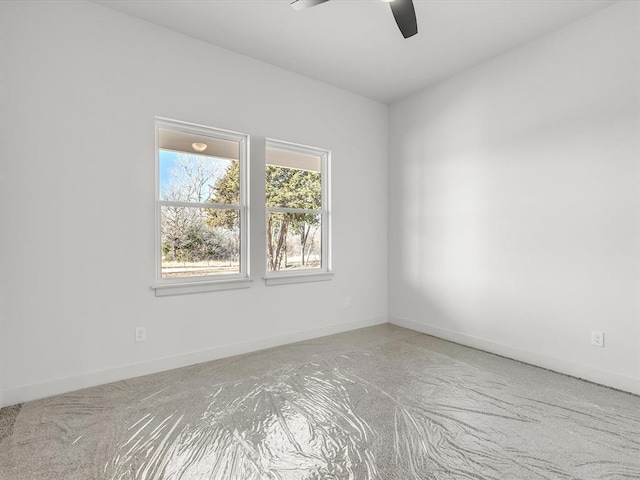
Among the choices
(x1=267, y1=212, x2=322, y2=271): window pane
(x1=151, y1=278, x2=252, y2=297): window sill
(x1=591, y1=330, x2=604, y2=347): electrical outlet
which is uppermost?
(x1=267, y1=212, x2=322, y2=271): window pane

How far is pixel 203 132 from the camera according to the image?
129 inches

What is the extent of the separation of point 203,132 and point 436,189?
2655 millimetres

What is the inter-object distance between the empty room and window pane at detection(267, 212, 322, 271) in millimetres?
35

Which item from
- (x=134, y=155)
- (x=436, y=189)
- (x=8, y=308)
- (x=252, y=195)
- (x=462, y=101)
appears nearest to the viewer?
(x=8, y=308)

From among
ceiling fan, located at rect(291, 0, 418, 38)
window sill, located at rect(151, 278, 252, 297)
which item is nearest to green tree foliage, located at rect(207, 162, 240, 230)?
window sill, located at rect(151, 278, 252, 297)

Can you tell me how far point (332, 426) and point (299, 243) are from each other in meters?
2.21

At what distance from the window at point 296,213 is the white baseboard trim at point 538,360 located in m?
1.45

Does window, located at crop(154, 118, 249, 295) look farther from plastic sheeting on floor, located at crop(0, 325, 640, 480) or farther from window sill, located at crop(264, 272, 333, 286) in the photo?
plastic sheeting on floor, located at crop(0, 325, 640, 480)

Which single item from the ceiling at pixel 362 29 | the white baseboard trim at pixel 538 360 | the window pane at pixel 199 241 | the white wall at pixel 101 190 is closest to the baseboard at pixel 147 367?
the white wall at pixel 101 190

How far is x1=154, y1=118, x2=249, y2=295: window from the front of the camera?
10.2 ft

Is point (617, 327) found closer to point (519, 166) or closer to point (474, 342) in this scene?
point (474, 342)

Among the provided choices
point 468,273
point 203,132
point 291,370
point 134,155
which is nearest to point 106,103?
point 134,155

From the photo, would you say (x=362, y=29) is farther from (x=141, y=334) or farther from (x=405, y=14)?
(x=141, y=334)

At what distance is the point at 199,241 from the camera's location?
328 cm
